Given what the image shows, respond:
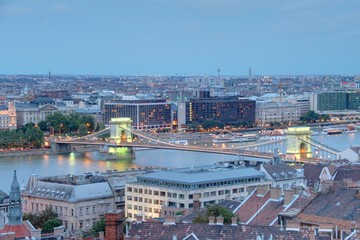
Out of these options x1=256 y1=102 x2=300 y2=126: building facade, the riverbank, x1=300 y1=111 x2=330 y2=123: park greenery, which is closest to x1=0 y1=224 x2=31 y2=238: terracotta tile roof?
the riverbank

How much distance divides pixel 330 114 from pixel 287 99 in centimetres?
307

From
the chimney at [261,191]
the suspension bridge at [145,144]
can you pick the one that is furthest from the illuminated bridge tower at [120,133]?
the chimney at [261,191]

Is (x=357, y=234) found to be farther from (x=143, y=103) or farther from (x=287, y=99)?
(x=287, y=99)

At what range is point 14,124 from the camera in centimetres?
3944

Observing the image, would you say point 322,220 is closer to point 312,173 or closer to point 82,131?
point 312,173

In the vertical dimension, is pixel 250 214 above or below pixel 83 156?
above

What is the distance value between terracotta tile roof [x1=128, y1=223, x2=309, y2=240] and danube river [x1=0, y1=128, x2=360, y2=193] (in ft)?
42.8

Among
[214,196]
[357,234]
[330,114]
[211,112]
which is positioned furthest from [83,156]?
[330,114]

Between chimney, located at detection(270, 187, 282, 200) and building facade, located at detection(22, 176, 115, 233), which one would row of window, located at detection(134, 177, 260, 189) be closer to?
building facade, located at detection(22, 176, 115, 233)

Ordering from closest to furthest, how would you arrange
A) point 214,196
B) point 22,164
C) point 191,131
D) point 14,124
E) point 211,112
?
point 214,196 → point 22,164 → point 14,124 → point 191,131 → point 211,112

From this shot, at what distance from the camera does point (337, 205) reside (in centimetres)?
795

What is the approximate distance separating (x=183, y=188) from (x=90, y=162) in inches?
473

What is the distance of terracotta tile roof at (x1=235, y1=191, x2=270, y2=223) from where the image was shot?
8711mm

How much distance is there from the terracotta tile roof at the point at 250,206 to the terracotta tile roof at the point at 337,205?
69cm
